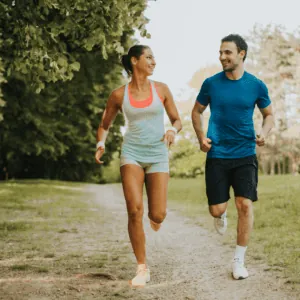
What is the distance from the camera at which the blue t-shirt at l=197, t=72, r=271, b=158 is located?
5602mm

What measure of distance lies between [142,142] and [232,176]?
1.10 m

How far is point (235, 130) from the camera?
5633 millimetres

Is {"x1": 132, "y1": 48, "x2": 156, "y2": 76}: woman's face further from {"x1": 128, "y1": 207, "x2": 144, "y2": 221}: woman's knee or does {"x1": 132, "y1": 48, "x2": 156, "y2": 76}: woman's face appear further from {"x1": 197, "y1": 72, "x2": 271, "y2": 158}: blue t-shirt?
{"x1": 128, "y1": 207, "x2": 144, "y2": 221}: woman's knee

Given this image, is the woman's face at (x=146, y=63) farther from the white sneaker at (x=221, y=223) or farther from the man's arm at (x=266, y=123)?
the white sneaker at (x=221, y=223)

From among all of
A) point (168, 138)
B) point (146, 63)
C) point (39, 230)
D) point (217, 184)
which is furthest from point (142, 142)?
point (39, 230)

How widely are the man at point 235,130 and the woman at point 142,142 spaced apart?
1.49ft

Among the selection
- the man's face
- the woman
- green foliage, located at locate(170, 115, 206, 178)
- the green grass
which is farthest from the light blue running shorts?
green foliage, located at locate(170, 115, 206, 178)

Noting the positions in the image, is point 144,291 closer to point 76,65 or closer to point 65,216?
point 76,65

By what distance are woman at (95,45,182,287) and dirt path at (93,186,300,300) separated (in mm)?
395

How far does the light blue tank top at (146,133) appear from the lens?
5406mm

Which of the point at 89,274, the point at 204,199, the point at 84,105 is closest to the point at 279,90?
the point at 84,105

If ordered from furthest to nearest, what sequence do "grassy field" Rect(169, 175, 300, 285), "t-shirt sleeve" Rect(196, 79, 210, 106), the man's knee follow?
"grassy field" Rect(169, 175, 300, 285) → the man's knee → "t-shirt sleeve" Rect(196, 79, 210, 106)

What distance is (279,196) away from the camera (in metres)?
16.0

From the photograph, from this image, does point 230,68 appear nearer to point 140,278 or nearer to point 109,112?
point 109,112
